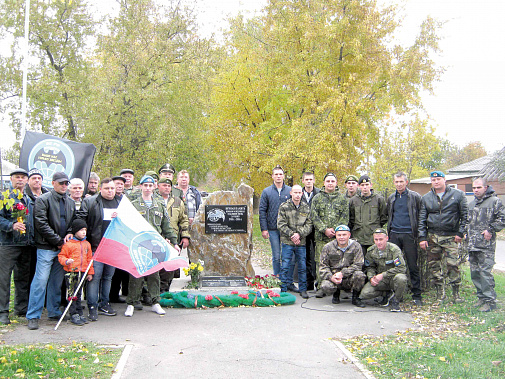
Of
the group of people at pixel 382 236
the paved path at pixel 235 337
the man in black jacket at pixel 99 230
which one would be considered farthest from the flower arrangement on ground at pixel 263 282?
the man in black jacket at pixel 99 230

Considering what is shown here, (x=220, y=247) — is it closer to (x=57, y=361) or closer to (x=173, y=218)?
(x=173, y=218)

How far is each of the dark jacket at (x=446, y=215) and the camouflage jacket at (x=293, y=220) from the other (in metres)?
1.99

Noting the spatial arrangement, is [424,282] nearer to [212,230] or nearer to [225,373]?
[212,230]

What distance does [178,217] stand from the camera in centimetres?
791

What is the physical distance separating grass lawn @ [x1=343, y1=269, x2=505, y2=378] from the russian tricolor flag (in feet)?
9.29

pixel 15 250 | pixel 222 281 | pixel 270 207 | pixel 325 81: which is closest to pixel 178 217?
pixel 222 281

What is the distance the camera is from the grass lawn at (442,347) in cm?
450

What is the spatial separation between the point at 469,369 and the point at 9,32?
2175 centimetres

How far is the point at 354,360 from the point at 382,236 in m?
2.85

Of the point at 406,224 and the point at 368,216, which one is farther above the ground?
the point at 368,216

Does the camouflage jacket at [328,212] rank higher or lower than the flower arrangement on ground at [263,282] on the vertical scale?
higher

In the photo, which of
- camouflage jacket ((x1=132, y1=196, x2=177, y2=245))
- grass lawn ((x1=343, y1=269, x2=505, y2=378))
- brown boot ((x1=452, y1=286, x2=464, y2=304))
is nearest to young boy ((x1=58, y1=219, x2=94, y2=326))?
camouflage jacket ((x1=132, y1=196, x2=177, y2=245))

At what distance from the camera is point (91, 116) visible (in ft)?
48.9

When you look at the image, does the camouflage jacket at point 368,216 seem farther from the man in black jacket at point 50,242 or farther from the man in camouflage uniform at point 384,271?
the man in black jacket at point 50,242
